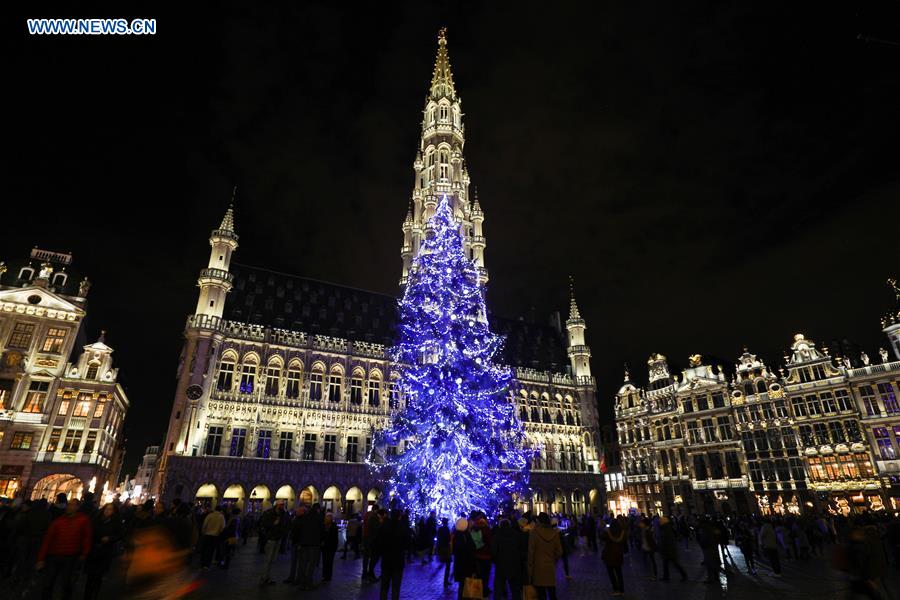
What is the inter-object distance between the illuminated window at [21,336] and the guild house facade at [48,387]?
0.05 m

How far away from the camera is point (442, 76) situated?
5966 centimetres

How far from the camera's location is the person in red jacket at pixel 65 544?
6.97 meters

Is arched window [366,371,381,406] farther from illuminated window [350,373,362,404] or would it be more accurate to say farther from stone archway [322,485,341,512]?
stone archway [322,485,341,512]

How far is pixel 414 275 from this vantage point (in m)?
23.7

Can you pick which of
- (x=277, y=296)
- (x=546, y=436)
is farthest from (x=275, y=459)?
(x=546, y=436)

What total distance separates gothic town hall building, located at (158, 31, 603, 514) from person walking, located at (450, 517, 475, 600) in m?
25.8

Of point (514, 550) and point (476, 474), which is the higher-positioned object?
point (476, 474)

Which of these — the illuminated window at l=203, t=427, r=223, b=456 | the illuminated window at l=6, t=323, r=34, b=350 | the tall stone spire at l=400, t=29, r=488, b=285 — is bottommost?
the illuminated window at l=203, t=427, r=223, b=456

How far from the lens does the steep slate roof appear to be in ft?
131

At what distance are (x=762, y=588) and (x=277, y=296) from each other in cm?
3945

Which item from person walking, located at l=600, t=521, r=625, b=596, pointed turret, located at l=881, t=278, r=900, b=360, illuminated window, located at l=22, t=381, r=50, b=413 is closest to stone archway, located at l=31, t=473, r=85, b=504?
illuminated window, located at l=22, t=381, r=50, b=413

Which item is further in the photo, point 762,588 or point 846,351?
point 846,351

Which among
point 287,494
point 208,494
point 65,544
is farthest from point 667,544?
point 208,494

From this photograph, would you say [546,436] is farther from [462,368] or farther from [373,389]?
[462,368]
